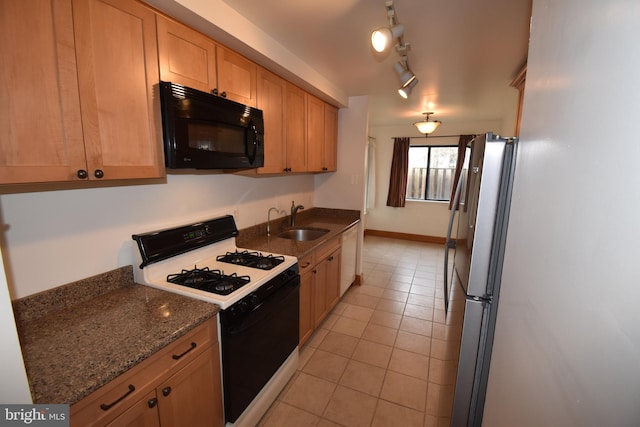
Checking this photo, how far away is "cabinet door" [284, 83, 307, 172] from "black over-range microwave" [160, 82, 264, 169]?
529 millimetres

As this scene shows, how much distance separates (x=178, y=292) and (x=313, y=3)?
1.72m

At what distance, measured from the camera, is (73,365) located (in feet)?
2.98

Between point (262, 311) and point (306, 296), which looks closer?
point (262, 311)

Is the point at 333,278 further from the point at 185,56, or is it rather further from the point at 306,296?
the point at 185,56

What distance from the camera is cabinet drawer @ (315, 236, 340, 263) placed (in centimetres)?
243

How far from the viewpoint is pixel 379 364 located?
89.6 inches

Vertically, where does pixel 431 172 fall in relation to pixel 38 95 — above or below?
below

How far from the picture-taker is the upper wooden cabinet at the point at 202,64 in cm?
136

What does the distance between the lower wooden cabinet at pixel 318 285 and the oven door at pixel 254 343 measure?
0.28 meters

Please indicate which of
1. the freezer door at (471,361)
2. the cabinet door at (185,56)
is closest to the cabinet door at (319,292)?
the freezer door at (471,361)

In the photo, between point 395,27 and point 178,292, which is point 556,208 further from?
point 178,292

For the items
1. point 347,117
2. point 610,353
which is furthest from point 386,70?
point 610,353

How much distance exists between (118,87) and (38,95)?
0.95 ft

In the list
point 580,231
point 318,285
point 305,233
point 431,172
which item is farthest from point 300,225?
point 431,172
